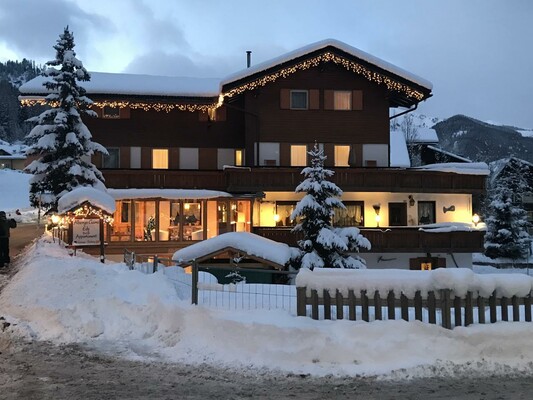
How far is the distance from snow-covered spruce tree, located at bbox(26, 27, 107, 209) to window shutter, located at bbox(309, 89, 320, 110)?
1156cm

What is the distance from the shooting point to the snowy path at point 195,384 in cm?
691

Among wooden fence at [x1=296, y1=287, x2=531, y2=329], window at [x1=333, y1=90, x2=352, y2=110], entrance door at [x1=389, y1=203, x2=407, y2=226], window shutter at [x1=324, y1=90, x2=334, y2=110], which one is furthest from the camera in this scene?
window at [x1=333, y1=90, x2=352, y2=110]

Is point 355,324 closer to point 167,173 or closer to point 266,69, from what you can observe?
point 167,173

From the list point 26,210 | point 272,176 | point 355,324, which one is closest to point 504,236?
point 272,176

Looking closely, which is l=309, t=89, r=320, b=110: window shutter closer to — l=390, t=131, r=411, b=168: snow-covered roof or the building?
the building

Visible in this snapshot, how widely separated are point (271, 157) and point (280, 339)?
20.4m

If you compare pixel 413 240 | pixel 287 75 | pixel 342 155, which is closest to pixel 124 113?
pixel 287 75

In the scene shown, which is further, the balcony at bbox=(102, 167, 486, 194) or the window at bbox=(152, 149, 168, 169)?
the window at bbox=(152, 149, 168, 169)

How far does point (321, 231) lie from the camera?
715 inches

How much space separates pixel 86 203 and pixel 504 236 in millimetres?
31171

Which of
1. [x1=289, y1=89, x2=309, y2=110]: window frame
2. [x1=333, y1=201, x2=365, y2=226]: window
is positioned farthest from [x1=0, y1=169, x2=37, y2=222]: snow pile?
[x1=333, y1=201, x2=365, y2=226]: window

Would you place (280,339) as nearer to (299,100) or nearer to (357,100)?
(299,100)

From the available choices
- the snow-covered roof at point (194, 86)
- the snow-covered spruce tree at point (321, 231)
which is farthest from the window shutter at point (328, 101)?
the snow-covered spruce tree at point (321, 231)

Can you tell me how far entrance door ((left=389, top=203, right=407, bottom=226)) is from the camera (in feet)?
91.9
